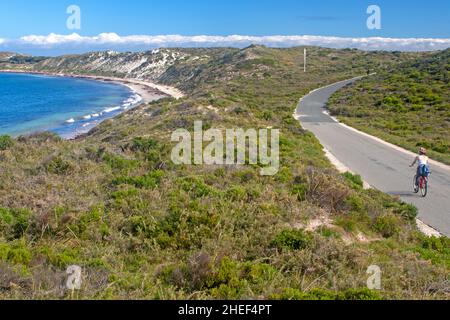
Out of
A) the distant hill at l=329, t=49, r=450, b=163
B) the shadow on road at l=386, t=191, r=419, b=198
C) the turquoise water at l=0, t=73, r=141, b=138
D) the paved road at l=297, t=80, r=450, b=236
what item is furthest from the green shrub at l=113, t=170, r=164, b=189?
the turquoise water at l=0, t=73, r=141, b=138

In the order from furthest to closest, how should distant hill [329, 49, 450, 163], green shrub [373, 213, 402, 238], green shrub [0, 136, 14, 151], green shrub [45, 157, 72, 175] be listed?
distant hill [329, 49, 450, 163] → green shrub [0, 136, 14, 151] → green shrub [45, 157, 72, 175] → green shrub [373, 213, 402, 238]

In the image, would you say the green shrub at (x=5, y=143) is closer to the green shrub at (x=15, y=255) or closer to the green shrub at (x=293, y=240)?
the green shrub at (x=15, y=255)

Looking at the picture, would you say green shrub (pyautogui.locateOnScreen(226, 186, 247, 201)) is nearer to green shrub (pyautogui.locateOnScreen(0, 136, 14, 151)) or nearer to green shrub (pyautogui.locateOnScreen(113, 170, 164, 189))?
green shrub (pyautogui.locateOnScreen(113, 170, 164, 189))

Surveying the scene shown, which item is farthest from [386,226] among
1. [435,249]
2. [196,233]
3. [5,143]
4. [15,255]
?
[5,143]

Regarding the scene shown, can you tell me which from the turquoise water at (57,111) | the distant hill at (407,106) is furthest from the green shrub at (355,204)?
the turquoise water at (57,111)

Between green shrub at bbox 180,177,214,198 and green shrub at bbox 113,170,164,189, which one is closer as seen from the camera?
green shrub at bbox 180,177,214,198

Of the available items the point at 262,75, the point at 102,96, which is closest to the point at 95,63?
the point at 102,96

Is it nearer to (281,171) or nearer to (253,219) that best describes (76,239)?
(253,219)
